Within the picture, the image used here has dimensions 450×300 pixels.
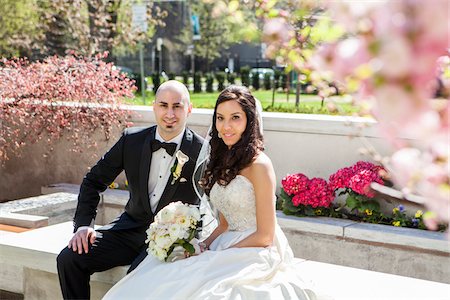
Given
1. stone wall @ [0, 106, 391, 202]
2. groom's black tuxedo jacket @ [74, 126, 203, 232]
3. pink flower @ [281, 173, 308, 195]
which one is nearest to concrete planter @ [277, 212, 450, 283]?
pink flower @ [281, 173, 308, 195]

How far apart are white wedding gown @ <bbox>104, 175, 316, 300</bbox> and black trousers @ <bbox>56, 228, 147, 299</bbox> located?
0.41 meters

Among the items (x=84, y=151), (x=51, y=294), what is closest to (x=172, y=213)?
(x=51, y=294)

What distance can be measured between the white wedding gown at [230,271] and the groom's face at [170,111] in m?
0.63

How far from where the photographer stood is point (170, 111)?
446 centimetres

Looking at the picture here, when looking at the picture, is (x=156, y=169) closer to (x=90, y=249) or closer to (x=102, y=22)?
(x=90, y=249)

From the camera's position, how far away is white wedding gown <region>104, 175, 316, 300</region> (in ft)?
11.7

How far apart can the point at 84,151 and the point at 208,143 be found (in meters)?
3.99

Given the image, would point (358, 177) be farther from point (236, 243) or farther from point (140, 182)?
point (236, 243)

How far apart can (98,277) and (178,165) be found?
0.84m

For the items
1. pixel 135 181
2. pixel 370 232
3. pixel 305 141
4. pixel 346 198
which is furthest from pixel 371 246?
pixel 135 181

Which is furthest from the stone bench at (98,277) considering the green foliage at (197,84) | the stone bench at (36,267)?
the green foliage at (197,84)

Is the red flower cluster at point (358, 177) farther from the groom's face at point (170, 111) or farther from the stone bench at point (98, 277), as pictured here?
the groom's face at point (170, 111)

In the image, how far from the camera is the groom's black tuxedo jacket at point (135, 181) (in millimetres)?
4488

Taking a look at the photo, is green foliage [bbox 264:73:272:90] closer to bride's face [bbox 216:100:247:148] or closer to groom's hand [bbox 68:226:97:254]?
groom's hand [bbox 68:226:97:254]
